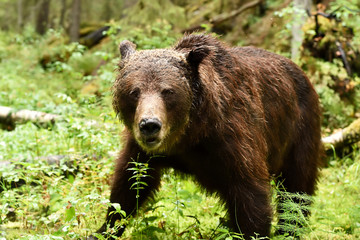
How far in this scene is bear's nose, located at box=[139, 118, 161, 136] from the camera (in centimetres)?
330

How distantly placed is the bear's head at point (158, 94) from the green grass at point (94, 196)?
2.51 feet

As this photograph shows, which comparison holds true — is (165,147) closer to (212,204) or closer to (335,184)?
(212,204)

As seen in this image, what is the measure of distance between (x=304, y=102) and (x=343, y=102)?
Answer: 13.2 ft

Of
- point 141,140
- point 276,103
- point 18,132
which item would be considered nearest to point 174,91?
point 141,140

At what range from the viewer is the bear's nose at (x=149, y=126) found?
10.8 feet

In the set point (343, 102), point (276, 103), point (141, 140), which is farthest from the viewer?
point (343, 102)

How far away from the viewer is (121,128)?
705cm

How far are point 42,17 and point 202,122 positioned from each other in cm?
2160

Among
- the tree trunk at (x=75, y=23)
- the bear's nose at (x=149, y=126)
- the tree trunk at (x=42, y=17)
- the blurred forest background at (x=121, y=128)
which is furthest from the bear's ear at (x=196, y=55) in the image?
the tree trunk at (x=42, y=17)

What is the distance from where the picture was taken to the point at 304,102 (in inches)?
213

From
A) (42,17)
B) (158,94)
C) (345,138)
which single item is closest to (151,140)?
(158,94)

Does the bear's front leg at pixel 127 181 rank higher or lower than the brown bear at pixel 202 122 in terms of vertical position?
lower

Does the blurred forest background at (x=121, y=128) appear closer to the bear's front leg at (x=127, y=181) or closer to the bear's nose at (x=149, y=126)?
the bear's front leg at (x=127, y=181)

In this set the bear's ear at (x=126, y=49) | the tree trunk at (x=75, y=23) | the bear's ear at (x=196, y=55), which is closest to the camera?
the bear's ear at (x=196, y=55)
